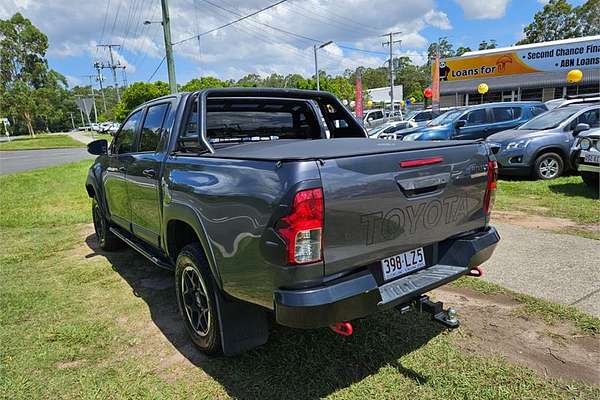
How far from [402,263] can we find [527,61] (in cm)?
3436

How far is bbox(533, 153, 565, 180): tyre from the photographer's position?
8891mm

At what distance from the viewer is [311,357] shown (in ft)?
9.88

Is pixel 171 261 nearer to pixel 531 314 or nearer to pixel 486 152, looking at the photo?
pixel 486 152

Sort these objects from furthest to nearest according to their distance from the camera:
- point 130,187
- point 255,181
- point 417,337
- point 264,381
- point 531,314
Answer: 1. point 130,187
2. point 531,314
3. point 417,337
4. point 264,381
5. point 255,181

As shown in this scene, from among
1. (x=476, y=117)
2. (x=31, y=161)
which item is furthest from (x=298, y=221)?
(x=31, y=161)

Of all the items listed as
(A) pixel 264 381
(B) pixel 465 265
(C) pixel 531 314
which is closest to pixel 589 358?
(C) pixel 531 314

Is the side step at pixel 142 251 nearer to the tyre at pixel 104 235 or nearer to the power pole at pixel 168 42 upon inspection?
the tyre at pixel 104 235

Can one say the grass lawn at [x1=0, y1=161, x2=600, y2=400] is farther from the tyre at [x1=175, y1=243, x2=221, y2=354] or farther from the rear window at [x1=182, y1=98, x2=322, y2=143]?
the rear window at [x1=182, y1=98, x2=322, y2=143]

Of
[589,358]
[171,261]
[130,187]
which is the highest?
[130,187]

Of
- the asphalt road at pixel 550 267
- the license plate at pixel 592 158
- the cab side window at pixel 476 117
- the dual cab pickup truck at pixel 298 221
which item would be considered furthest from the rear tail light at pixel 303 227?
the cab side window at pixel 476 117

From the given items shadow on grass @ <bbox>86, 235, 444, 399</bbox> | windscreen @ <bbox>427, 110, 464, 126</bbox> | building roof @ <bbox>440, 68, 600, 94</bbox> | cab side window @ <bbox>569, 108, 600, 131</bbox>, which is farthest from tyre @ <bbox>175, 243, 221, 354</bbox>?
building roof @ <bbox>440, 68, 600, 94</bbox>

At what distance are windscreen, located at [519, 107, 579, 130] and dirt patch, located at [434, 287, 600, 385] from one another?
702 centimetres

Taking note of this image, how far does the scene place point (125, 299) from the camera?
4.22 meters

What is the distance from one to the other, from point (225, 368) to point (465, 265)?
70.0 inches
